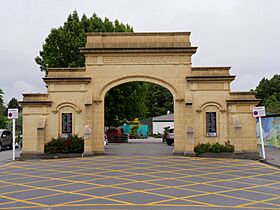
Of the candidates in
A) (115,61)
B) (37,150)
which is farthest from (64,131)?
(115,61)

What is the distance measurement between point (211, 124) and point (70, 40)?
1727 centimetres

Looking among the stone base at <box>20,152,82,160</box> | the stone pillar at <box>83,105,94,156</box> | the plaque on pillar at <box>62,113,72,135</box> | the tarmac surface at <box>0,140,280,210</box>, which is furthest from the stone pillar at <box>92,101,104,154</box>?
the tarmac surface at <box>0,140,280,210</box>

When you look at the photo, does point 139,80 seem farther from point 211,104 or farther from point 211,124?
point 211,124

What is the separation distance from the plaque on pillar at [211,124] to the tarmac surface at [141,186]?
4098 mm

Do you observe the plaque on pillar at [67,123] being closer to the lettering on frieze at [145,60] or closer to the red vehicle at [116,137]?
the lettering on frieze at [145,60]

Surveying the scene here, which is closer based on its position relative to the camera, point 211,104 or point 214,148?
point 214,148

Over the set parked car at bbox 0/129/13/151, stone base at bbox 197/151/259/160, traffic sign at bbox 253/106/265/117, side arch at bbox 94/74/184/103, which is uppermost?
side arch at bbox 94/74/184/103

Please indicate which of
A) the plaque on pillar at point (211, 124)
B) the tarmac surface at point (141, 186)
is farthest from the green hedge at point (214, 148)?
the tarmac surface at point (141, 186)

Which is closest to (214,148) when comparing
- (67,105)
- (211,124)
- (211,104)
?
(211,124)

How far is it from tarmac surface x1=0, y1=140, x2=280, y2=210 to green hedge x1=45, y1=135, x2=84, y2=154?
3796 mm

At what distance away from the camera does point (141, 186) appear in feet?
35.5

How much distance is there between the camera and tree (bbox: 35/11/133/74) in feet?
106

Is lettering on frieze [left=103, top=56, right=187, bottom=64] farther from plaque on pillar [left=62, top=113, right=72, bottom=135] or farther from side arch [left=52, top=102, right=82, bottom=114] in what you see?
plaque on pillar [left=62, top=113, right=72, bottom=135]

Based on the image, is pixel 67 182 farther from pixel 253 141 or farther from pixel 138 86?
pixel 138 86
